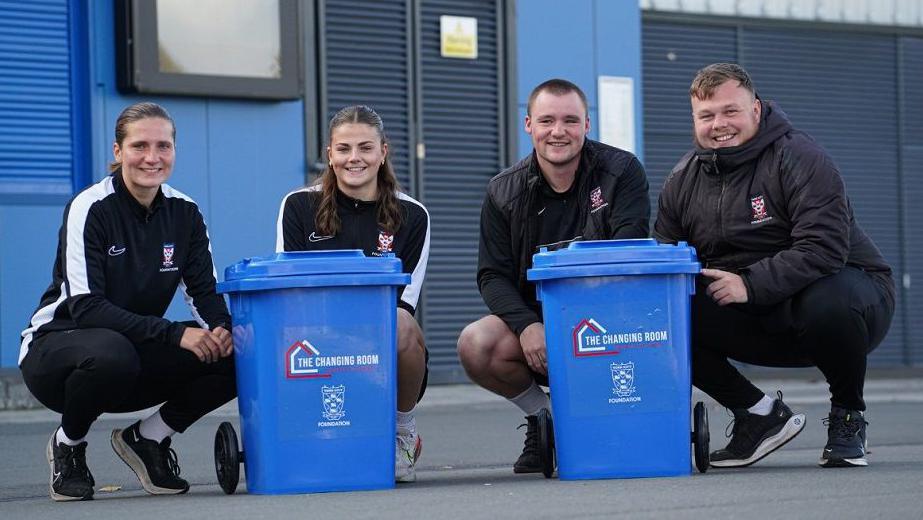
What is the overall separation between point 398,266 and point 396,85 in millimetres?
7382

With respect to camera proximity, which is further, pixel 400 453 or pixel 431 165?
pixel 431 165

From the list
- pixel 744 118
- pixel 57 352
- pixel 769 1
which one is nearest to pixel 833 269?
pixel 744 118

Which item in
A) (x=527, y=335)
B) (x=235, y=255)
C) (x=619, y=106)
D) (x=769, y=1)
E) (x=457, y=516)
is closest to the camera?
(x=457, y=516)

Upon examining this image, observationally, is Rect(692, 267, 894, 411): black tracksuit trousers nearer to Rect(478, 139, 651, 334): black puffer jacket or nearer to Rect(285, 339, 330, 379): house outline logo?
Rect(478, 139, 651, 334): black puffer jacket

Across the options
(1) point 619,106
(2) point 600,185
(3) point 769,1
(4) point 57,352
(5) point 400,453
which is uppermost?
(3) point 769,1

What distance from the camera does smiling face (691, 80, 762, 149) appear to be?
6.21m

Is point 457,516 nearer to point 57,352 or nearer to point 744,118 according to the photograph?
point 57,352

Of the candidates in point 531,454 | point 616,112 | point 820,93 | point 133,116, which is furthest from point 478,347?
point 820,93

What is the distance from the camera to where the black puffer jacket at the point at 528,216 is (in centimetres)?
632

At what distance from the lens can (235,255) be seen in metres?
12.1

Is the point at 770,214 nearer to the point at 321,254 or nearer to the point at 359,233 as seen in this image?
the point at 359,233

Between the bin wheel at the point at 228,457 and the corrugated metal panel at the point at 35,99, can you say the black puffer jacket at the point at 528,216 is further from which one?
the corrugated metal panel at the point at 35,99

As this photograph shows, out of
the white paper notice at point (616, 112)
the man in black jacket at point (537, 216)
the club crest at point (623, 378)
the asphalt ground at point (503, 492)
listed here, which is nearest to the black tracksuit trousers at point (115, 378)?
the asphalt ground at point (503, 492)

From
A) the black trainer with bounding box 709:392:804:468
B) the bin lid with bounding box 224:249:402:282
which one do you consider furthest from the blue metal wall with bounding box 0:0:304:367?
the black trainer with bounding box 709:392:804:468
